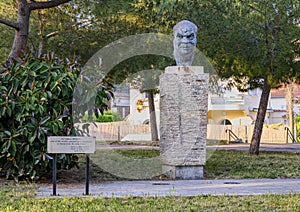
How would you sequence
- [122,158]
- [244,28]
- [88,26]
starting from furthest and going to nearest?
[122,158], [88,26], [244,28]

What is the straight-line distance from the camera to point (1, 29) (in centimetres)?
1559

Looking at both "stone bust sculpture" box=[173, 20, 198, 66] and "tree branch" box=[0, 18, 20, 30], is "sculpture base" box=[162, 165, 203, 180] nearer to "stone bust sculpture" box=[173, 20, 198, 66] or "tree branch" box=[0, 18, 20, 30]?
"stone bust sculpture" box=[173, 20, 198, 66]

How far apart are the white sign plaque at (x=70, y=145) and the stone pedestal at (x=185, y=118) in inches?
127

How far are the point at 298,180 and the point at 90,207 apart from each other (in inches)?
213

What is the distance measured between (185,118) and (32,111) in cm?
330

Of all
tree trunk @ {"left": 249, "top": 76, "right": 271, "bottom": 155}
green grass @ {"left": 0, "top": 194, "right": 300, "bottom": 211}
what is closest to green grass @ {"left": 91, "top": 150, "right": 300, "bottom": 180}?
tree trunk @ {"left": 249, "top": 76, "right": 271, "bottom": 155}

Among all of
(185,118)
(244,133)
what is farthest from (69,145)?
(244,133)

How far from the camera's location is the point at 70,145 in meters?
8.39

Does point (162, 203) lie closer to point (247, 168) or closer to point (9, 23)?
point (247, 168)

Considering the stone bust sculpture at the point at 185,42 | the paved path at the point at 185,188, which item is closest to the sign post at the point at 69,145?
the paved path at the point at 185,188

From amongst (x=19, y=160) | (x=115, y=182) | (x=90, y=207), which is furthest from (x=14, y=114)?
(x=90, y=207)

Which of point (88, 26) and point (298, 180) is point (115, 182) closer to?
point (298, 180)

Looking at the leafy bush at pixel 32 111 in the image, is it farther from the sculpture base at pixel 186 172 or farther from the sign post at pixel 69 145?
the sculpture base at pixel 186 172

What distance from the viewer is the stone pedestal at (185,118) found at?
36.9 ft
